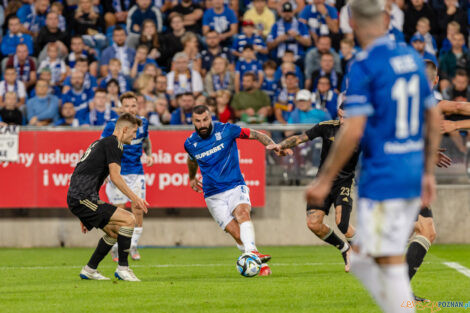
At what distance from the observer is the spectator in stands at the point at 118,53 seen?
19.1 metres

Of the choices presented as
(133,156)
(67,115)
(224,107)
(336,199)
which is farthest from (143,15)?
(336,199)

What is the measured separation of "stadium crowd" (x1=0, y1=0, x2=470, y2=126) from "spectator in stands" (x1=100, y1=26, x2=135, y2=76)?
3 cm

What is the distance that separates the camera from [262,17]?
1998 centimetres

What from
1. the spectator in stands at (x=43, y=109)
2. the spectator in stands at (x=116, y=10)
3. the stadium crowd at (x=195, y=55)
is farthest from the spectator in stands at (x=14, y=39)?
the spectator in stands at (x=43, y=109)

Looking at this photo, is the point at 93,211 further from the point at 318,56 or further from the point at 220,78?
the point at 318,56

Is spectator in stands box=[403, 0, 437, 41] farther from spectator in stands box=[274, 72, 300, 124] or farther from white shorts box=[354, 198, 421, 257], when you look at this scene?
white shorts box=[354, 198, 421, 257]

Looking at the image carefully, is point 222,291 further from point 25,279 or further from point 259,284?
point 25,279

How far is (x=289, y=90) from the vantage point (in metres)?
17.8

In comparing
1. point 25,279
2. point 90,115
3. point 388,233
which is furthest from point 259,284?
point 90,115

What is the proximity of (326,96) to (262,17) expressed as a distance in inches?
132

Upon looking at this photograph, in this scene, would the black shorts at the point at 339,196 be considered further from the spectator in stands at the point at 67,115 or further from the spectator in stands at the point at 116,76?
the spectator in stands at the point at 116,76

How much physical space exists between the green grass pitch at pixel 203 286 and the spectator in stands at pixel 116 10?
7389mm

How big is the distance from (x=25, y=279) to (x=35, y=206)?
546cm

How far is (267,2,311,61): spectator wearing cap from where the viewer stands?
19266 millimetres
